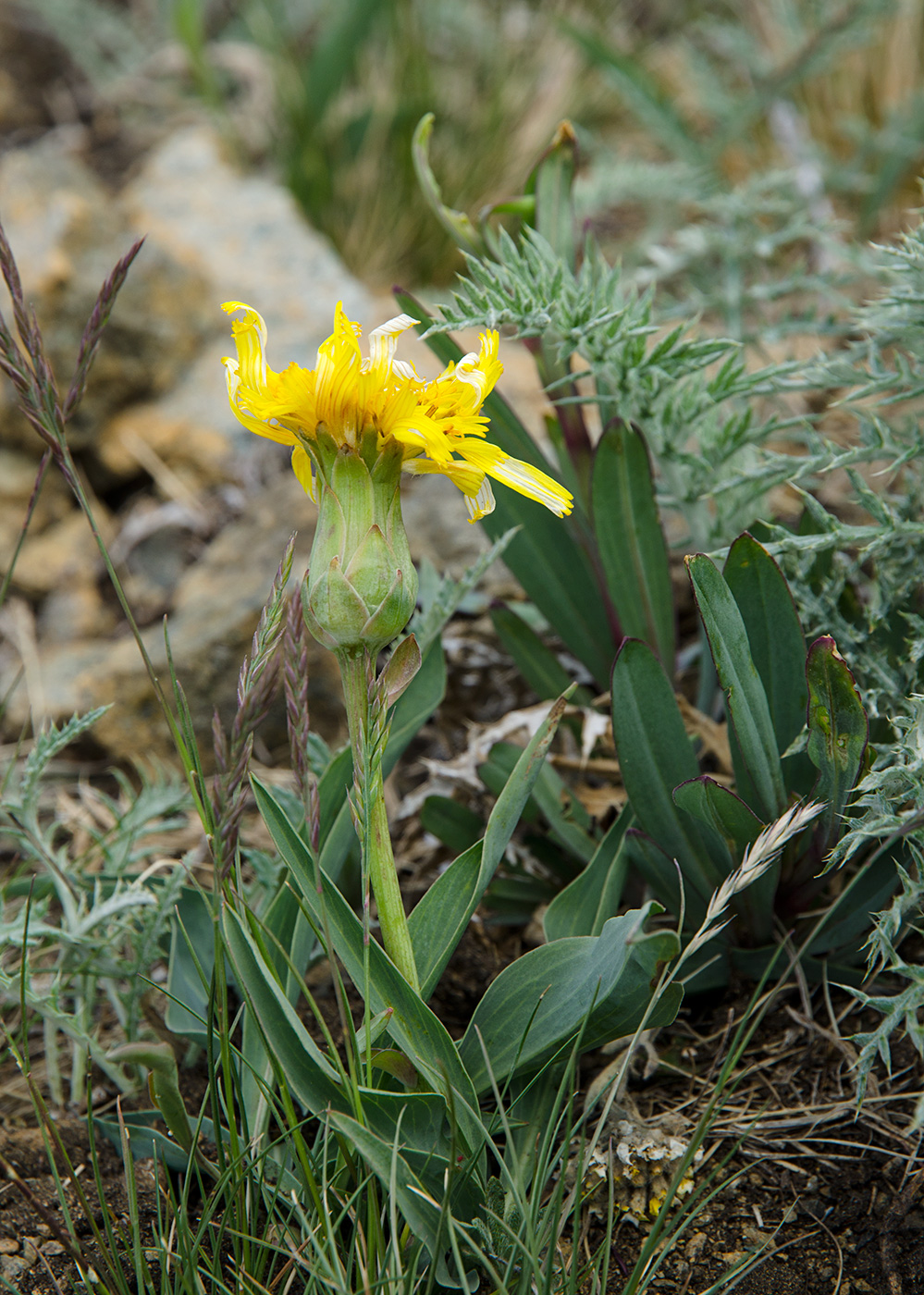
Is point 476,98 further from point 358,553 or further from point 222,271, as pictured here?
point 358,553

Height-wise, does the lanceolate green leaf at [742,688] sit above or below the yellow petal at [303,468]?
below

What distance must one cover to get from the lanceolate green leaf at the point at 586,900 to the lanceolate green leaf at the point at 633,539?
1.20 ft

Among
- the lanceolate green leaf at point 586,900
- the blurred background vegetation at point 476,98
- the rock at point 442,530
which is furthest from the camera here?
the blurred background vegetation at point 476,98

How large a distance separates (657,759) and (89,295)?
241cm

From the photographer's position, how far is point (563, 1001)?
919 mm

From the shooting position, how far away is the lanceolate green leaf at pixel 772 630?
1.09m

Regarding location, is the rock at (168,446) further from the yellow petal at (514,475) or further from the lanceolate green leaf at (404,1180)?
the lanceolate green leaf at (404,1180)

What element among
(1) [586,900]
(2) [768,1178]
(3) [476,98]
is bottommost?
(2) [768,1178]

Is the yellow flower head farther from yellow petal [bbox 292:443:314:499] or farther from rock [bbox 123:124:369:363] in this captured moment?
rock [bbox 123:124:369:363]

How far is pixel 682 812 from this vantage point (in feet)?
3.71

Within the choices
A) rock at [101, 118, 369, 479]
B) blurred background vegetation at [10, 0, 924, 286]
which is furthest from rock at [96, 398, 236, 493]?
blurred background vegetation at [10, 0, 924, 286]

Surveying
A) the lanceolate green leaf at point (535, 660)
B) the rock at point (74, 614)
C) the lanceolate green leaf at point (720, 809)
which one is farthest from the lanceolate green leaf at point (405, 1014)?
the rock at point (74, 614)

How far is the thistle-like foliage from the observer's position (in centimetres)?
78

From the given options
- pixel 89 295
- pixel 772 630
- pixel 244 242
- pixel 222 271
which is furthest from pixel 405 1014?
pixel 244 242
